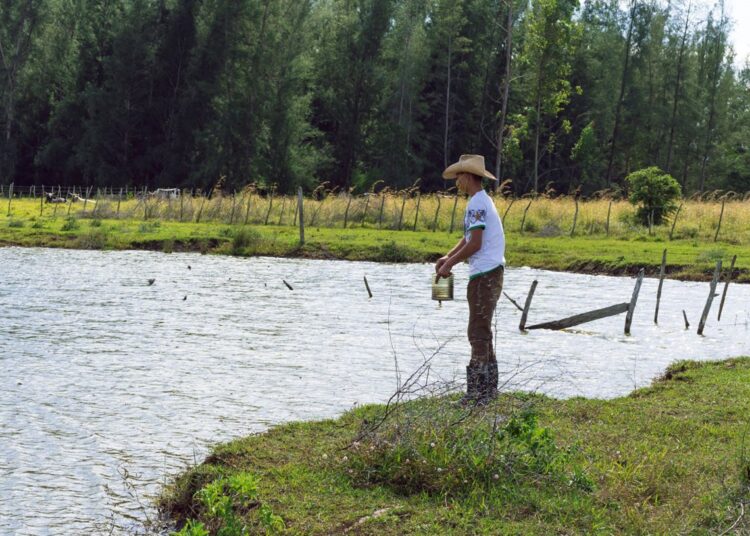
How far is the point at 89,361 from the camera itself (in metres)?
14.3

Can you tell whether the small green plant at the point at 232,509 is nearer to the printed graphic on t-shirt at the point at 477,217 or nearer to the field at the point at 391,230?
the printed graphic on t-shirt at the point at 477,217

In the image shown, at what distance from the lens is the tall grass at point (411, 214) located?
3881 cm

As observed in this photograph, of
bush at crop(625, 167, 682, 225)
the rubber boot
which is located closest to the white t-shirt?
the rubber boot

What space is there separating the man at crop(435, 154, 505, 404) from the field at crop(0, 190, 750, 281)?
19343 mm

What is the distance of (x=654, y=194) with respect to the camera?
38031 mm

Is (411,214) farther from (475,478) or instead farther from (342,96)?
(475,478)

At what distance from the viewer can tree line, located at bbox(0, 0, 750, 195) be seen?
2591 inches

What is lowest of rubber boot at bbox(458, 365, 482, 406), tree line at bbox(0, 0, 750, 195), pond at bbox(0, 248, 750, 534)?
pond at bbox(0, 248, 750, 534)

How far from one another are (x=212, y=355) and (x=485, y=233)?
259 inches

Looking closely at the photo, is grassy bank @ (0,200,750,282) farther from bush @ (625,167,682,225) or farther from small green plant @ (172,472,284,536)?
small green plant @ (172,472,284,536)

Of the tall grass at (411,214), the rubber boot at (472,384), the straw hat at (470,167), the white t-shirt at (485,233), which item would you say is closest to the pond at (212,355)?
the rubber boot at (472,384)

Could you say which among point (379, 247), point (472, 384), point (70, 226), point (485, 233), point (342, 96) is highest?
point (342, 96)

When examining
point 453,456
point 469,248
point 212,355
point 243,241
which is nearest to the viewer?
point 453,456

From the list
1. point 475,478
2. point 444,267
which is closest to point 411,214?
point 444,267
